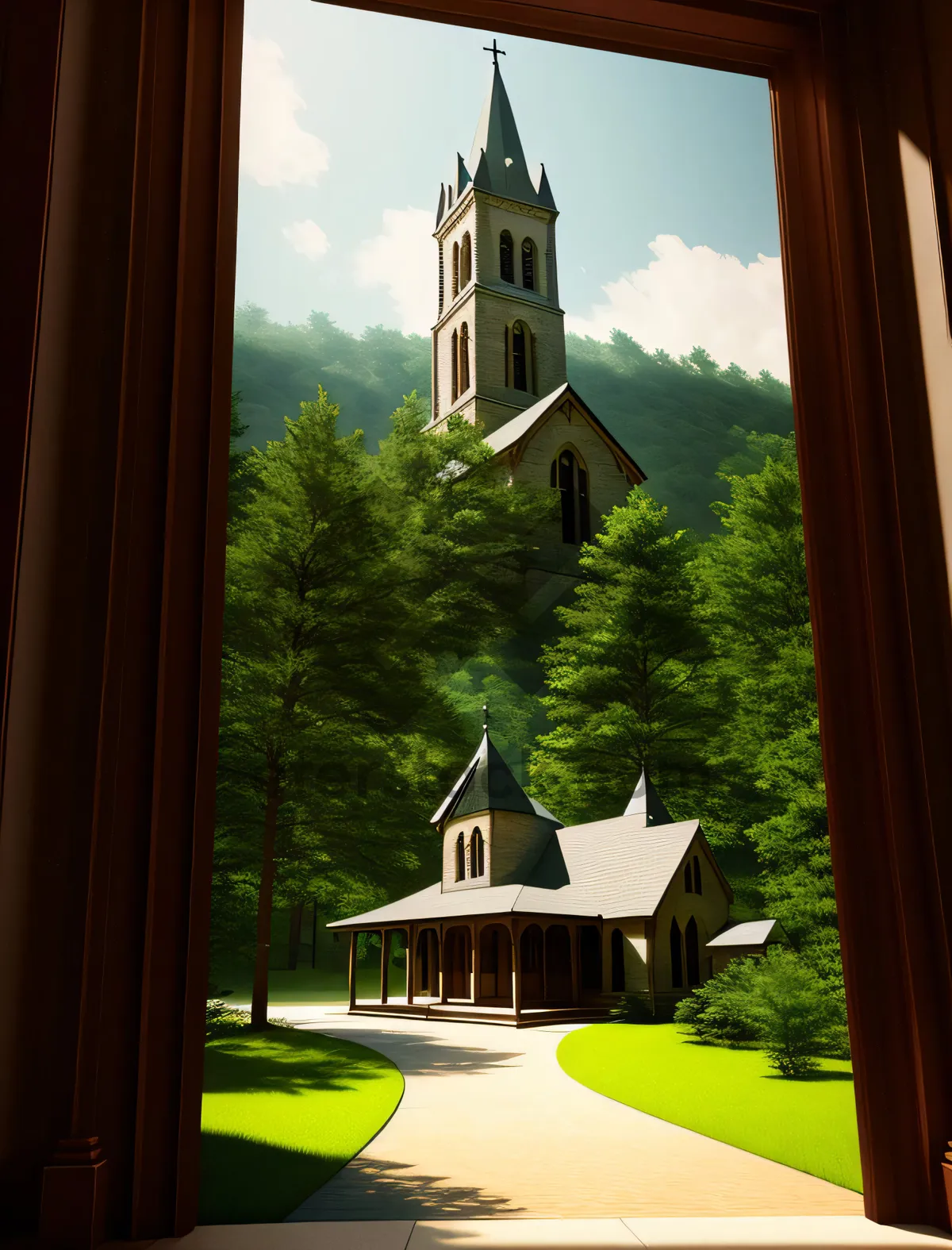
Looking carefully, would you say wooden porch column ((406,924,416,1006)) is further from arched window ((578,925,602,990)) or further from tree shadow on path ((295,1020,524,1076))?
arched window ((578,925,602,990))

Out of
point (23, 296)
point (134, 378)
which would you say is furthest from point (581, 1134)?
point (23, 296)

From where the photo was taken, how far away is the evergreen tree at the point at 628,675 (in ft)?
15.5

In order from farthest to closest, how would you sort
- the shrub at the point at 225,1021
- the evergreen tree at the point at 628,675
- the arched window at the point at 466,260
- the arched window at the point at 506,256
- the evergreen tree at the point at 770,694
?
the arched window at the point at 506,256 < the arched window at the point at 466,260 < the evergreen tree at the point at 628,675 < the evergreen tree at the point at 770,694 < the shrub at the point at 225,1021

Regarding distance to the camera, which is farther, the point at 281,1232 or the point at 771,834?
the point at 771,834

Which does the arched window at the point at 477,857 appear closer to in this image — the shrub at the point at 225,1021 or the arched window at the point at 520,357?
the shrub at the point at 225,1021

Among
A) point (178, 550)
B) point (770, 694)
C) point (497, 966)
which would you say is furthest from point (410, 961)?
point (178, 550)

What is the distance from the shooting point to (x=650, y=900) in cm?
501

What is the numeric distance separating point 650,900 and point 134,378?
3.97 metres

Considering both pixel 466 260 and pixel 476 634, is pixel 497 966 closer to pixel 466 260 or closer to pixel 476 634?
pixel 476 634

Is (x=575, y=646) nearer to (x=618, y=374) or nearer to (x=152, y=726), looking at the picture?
(x=618, y=374)

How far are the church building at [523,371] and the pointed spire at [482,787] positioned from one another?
97 cm

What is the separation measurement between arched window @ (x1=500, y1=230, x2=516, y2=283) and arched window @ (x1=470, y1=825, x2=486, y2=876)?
3713 mm

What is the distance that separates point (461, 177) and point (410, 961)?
4.02 m

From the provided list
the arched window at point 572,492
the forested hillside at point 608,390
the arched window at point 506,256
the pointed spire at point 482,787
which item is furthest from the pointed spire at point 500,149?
the pointed spire at point 482,787
